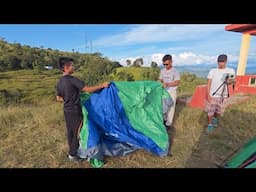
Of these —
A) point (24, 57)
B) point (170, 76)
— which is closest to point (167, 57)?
point (170, 76)

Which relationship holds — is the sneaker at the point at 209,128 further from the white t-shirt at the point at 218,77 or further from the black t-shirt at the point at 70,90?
the black t-shirt at the point at 70,90

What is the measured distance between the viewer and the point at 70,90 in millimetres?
2824

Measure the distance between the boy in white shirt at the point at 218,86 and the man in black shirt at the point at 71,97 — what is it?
2297mm

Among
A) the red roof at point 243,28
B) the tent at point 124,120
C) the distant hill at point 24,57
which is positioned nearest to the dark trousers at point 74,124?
the tent at point 124,120

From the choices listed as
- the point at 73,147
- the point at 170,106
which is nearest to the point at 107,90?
the point at 73,147

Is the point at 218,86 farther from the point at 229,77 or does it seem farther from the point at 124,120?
the point at 124,120

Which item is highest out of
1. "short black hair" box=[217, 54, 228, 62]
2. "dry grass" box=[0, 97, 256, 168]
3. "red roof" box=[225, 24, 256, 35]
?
"red roof" box=[225, 24, 256, 35]

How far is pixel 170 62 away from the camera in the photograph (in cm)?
403

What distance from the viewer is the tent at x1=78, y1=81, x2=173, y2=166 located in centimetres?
325

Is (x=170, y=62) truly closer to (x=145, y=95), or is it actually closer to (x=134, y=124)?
(x=145, y=95)

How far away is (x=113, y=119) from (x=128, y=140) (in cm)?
39

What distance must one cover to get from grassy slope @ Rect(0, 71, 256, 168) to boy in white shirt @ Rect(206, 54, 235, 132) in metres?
0.46

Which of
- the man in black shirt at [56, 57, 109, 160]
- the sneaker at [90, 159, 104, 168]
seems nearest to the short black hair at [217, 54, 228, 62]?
the man in black shirt at [56, 57, 109, 160]

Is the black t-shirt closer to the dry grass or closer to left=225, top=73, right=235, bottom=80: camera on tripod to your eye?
the dry grass
